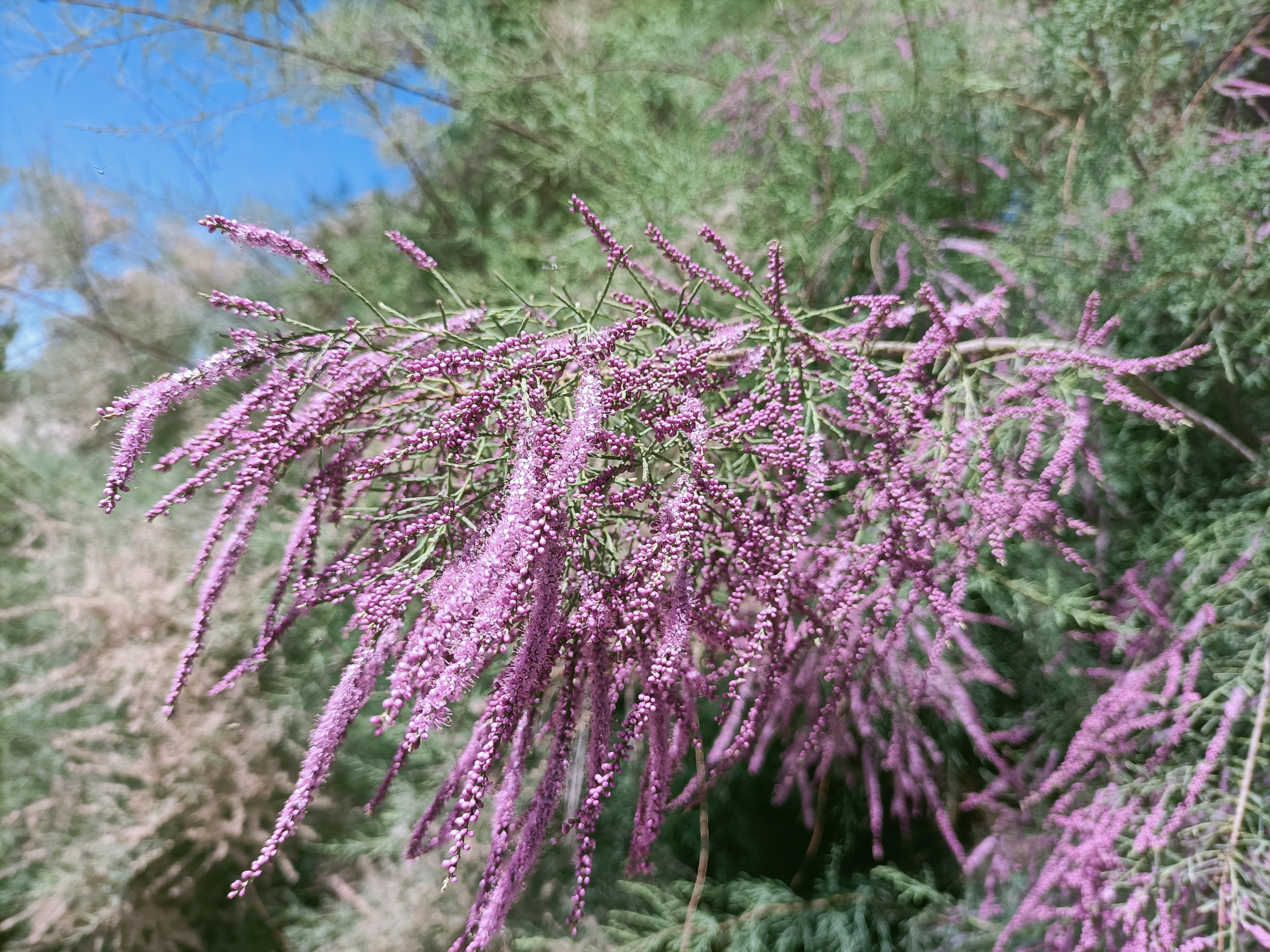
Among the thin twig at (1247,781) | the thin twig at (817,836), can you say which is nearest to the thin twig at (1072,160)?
the thin twig at (1247,781)

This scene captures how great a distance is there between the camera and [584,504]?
1.06 metres

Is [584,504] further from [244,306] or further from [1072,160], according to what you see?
[1072,160]

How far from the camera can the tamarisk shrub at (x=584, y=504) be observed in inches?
38.0

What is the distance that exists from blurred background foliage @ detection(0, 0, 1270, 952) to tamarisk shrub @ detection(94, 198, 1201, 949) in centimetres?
99

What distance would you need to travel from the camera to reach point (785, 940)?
281cm

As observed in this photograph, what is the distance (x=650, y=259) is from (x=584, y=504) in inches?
84.1

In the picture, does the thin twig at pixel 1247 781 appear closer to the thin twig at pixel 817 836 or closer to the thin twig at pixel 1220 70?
the thin twig at pixel 817 836

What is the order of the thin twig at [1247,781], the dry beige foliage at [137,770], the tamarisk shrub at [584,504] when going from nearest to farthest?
the tamarisk shrub at [584,504] → the thin twig at [1247,781] → the dry beige foliage at [137,770]

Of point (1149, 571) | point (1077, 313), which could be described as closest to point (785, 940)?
point (1149, 571)

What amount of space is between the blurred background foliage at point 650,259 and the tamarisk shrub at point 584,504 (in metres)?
0.99

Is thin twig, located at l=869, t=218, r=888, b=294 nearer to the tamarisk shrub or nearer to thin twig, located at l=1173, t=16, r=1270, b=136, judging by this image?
the tamarisk shrub

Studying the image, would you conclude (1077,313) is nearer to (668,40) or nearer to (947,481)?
(947,481)

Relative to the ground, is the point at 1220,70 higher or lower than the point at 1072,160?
higher

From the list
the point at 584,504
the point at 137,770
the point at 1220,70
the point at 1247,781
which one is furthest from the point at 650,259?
the point at 137,770
